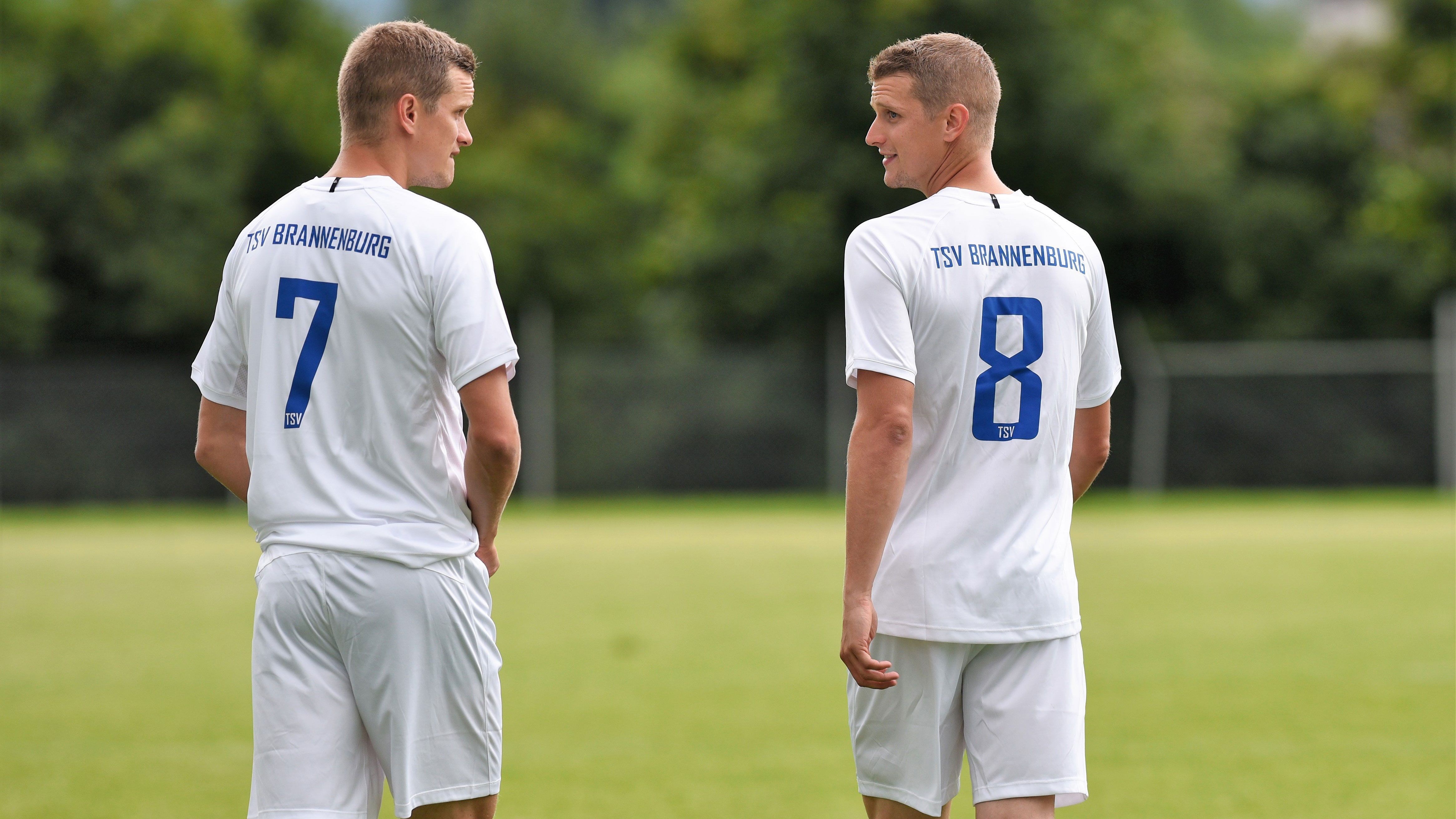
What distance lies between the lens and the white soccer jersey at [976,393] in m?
3.09

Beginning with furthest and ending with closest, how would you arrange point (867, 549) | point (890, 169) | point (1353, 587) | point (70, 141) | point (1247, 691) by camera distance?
point (70, 141)
point (1353, 587)
point (1247, 691)
point (890, 169)
point (867, 549)

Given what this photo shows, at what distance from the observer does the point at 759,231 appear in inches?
1098

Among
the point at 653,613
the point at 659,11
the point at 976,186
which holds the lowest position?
the point at 653,613

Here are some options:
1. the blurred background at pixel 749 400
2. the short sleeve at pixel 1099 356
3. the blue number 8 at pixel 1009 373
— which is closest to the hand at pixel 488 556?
the blue number 8 at pixel 1009 373

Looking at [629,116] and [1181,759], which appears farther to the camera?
[629,116]

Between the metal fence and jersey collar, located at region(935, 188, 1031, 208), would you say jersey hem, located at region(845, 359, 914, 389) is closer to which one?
jersey collar, located at region(935, 188, 1031, 208)

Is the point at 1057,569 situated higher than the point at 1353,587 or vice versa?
the point at 1057,569

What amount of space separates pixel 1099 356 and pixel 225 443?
74.2 inches

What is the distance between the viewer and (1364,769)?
19.2 ft

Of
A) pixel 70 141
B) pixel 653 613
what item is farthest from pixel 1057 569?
pixel 70 141

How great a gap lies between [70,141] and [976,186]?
3003 cm

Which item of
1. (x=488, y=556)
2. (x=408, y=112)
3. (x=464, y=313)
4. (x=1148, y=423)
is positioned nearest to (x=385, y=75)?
(x=408, y=112)

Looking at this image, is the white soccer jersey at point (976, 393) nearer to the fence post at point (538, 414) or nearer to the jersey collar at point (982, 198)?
the jersey collar at point (982, 198)

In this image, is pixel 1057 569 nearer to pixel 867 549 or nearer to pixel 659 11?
pixel 867 549
